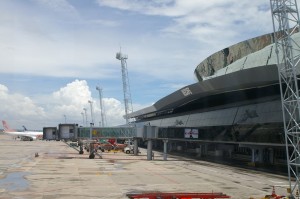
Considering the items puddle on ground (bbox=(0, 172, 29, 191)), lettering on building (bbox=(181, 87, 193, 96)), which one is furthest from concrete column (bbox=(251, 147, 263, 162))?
puddle on ground (bbox=(0, 172, 29, 191))

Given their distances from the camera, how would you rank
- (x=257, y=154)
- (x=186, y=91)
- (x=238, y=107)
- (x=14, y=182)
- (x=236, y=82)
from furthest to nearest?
(x=238, y=107) < (x=257, y=154) < (x=186, y=91) < (x=236, y=82) < (x=14, y=182)

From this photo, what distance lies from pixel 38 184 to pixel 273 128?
3365 centimetres

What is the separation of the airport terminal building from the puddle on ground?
1056 inches

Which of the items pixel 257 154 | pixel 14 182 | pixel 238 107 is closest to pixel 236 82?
pixel 238 107

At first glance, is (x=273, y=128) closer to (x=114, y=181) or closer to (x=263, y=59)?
(x=263, y=59)

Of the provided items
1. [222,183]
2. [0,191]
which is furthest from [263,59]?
[0,191]

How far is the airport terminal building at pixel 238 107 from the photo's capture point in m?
51.5

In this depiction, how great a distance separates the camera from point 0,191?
27.8 meters

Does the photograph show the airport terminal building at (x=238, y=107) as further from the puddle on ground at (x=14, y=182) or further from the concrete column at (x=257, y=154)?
the puddle on ground at (x=14, y=182)

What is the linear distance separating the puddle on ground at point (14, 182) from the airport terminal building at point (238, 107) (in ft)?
88.0

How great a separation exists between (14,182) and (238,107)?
45416 millimetres

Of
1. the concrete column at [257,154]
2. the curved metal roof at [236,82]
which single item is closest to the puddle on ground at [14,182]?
the curved metal roof at [236,82]

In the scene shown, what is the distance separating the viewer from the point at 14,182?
107 feet

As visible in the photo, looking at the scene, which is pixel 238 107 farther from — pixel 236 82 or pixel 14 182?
pixel 14 182
